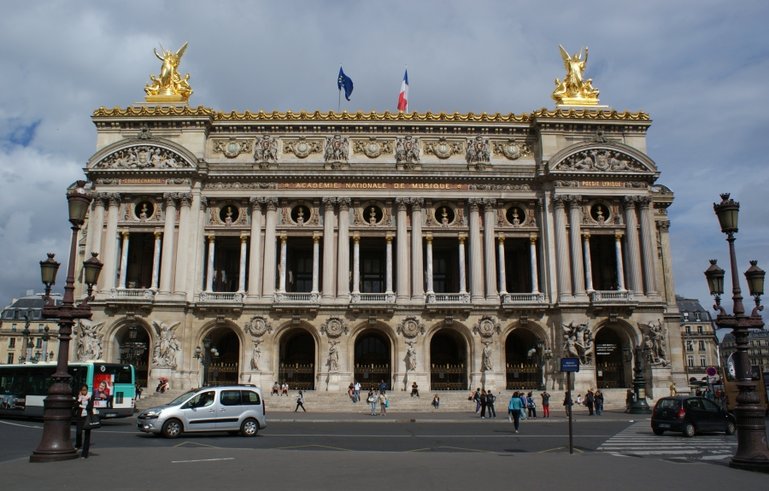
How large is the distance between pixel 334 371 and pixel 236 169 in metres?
16.9

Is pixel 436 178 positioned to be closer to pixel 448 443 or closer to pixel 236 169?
pixel 236 169

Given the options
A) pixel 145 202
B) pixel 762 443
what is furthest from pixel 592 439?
pixel 145 202

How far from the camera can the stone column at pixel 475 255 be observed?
48219 millimetres

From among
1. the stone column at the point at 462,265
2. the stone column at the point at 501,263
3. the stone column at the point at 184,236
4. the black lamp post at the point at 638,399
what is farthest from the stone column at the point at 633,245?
the stone column at the point at 184,236

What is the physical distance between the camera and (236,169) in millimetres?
49375

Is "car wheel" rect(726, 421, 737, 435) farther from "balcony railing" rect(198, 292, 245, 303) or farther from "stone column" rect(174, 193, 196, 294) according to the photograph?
"stone column" rect(174, 193, 196, 294)

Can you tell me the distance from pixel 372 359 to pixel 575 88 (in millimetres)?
27260

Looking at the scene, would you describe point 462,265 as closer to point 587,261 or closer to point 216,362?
point 587,261

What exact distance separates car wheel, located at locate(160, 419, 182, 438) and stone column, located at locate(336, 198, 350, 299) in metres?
24.2

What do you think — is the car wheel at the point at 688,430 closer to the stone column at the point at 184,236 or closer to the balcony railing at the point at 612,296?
the balcony railing at the point at 612,296

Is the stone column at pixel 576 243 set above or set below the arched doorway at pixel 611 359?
above

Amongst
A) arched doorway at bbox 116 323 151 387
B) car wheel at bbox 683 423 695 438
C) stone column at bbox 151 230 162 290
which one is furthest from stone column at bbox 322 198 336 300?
car wheel at bbox 683 423 695 438

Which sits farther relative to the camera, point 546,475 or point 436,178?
point 436,178

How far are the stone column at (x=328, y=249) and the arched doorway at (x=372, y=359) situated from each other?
185 inches
